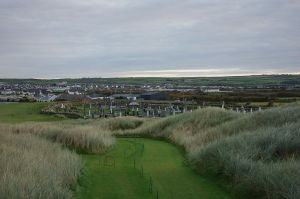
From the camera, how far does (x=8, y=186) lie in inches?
333

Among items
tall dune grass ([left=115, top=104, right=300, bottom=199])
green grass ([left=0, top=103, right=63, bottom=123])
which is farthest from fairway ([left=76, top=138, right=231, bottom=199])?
green grass ([left=0, top=103, right=63, bottom=123])

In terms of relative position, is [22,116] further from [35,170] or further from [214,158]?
[35,170]

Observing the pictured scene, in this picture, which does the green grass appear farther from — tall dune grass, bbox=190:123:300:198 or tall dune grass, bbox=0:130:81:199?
tall dune grass, bbox=190:123:300:198

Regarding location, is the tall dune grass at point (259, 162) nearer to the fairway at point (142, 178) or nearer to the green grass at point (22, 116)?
the fairway at point (142, 178)

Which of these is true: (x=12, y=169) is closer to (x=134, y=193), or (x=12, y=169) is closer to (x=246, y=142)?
(x=134, y=193)

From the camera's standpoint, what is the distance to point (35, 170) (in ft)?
34.6

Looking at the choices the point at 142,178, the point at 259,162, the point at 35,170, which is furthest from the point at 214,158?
the point at 35,170

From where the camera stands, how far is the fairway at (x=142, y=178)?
1146cm

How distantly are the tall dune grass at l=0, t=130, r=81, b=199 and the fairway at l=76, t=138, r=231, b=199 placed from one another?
1.95 feet

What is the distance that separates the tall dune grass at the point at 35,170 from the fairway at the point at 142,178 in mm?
595

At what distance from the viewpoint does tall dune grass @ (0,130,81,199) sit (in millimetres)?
8500

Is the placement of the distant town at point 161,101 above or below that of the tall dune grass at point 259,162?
below

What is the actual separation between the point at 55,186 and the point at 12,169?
1.60m

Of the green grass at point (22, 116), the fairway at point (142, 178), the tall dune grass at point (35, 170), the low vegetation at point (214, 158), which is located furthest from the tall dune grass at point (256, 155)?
the green grass at point (22, 116)
